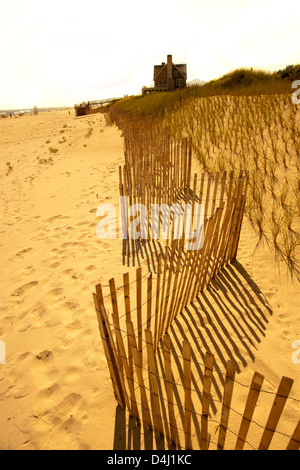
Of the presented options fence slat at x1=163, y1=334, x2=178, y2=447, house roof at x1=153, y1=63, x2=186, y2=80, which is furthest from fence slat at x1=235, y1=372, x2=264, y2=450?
house roof at x1=153, y1=63, x2=186, y2=80

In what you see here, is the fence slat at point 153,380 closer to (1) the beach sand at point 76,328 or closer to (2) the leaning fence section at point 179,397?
(2) the leaning fence section at point 179,397

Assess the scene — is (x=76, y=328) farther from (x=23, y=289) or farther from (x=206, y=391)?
(x=206, y=391)

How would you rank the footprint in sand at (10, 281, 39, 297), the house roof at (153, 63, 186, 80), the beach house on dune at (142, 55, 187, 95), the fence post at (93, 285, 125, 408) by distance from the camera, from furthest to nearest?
1. the house roof at (153, 63, 186, 80)
2. the beach house on dune at (142, 55, 187, 95)
3. the footprint in sand at (10, 281, 39, 297)
4. the fence post at (93, 285, 125, 408)

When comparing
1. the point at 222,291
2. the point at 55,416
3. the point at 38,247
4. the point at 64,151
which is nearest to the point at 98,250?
the point at 38,247

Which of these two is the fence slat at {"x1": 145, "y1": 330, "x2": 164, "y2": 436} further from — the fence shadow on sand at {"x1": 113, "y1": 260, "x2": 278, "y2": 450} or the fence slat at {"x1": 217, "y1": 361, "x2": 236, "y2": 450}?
the fence slat at {"x1": 217, "y1": 361, "x2": 236, "y2": 450}

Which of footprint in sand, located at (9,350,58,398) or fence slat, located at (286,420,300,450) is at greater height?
fence slat, located at (286,420,300,450)

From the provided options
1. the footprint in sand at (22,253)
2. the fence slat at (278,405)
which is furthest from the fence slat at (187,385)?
the footprint in sand at (22,253)

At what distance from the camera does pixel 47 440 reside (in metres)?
1.69

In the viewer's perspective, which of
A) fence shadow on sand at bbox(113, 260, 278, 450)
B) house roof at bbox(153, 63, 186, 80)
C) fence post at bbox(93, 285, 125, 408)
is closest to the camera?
fence post at bbox(93, 285, 125, 408)

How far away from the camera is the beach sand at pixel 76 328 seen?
69.9 inches

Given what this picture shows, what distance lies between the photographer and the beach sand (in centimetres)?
177

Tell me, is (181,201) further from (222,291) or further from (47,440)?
(47,440)

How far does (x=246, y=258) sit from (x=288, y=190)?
1787 mm

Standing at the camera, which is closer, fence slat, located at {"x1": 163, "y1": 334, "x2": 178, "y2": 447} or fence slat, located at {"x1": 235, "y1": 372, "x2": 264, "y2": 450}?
fence slat, located at {"x1": 235, "y1": 372, "x2": 264, "y2": 450}
